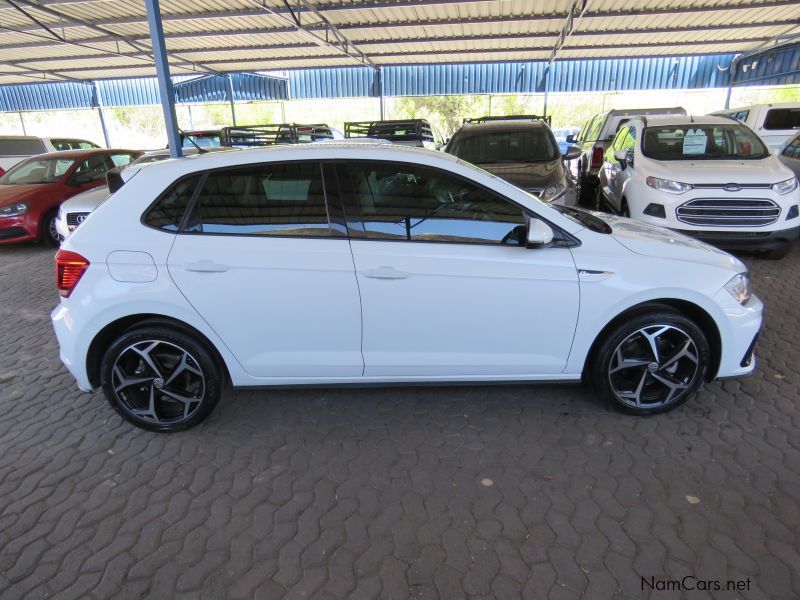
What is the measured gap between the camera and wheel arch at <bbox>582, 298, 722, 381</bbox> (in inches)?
118

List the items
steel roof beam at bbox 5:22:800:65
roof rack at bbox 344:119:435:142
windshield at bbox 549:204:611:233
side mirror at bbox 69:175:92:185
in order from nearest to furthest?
1. windshield at bbox 549:204:611:233
2. side mirror at bbox 69:175:92:185
3. roof rack at bbox 344:119:435:142
4. steel roof beam at bbox 5:22:800:65

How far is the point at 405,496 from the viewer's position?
260cm

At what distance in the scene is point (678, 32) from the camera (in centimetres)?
1427

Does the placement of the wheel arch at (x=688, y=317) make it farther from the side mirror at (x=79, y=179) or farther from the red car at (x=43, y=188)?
the side mirror at (x=79, y=179)

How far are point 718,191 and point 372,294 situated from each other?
17.0 feet

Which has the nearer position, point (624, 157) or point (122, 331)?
point (122, 331)

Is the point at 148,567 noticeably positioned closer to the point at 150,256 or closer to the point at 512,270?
the point at 150,256

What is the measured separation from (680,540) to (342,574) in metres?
1.52

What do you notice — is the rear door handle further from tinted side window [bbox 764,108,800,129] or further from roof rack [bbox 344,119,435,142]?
tinted side window [bbox 764,108,800,129]

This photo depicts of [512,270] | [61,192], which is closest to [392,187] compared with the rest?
[512,270]

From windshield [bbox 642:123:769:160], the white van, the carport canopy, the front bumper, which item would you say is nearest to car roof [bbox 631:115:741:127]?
windshield [bbox 642:123:769:160]

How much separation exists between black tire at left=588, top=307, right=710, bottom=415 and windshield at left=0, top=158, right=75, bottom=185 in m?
9.68

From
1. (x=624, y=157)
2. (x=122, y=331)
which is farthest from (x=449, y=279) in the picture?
(x=624, y=157)

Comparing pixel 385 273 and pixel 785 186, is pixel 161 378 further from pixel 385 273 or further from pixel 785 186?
pixel 785 186
